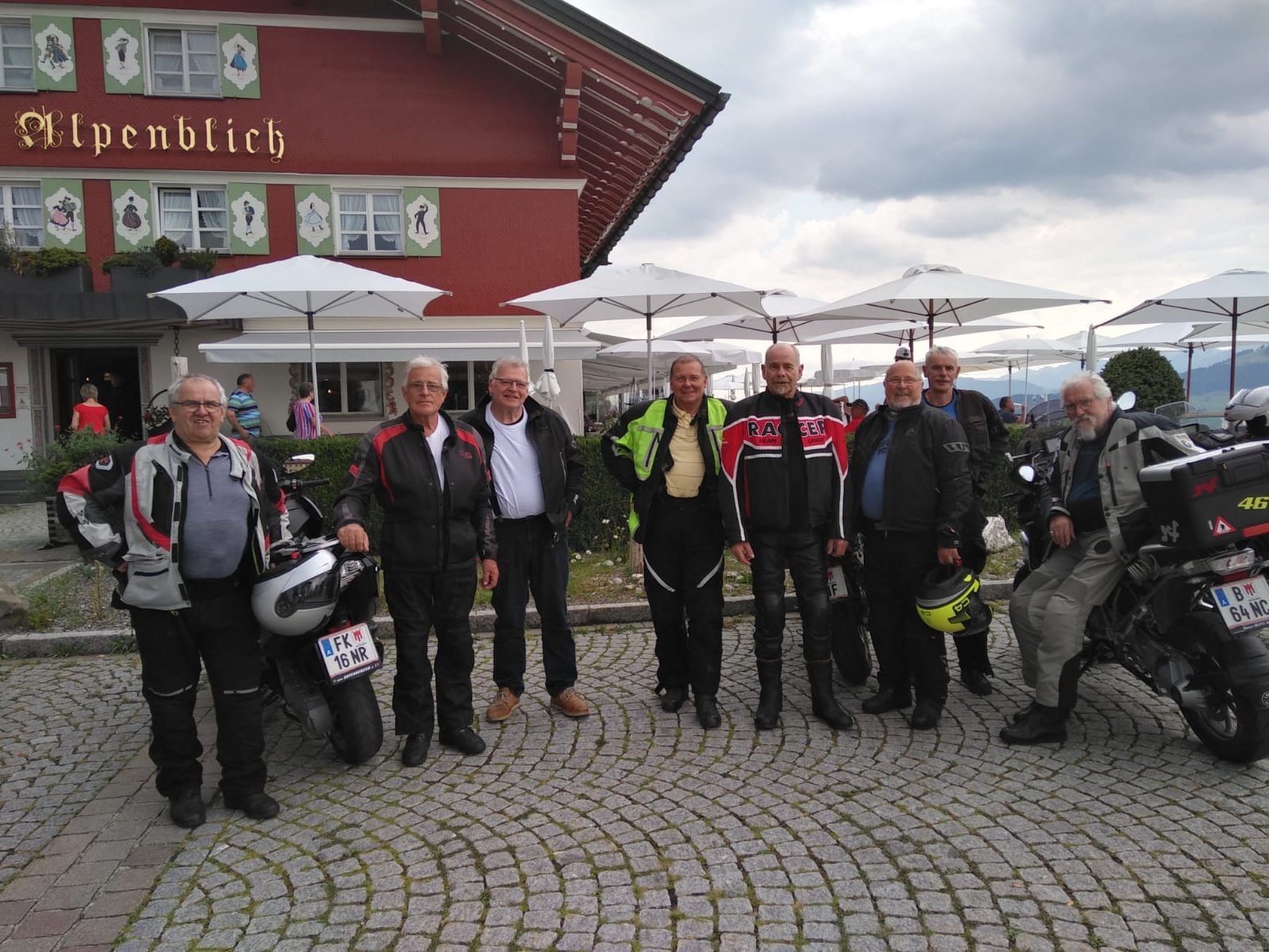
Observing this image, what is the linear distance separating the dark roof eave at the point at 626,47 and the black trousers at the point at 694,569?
10993mm

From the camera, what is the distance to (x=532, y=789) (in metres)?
3.71

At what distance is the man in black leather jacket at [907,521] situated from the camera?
4.25 meters

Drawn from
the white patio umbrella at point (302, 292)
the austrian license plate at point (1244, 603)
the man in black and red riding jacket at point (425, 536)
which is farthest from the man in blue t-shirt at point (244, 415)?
the austrian license plate at point (1244, 603)

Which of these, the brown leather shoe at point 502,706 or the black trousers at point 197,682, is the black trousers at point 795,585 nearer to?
the brown leather shoe at point 502,706

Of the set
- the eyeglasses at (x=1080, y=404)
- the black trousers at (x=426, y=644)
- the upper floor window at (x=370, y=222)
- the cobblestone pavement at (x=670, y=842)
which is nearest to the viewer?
the cobblestone pavement at (x=670, y=842)

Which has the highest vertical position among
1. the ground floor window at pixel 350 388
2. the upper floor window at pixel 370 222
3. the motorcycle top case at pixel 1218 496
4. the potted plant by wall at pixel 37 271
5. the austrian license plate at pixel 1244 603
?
the upper floor window at pixel 370 222

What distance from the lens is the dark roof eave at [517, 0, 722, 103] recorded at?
13477 mm

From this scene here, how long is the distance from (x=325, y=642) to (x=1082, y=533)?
359 cm

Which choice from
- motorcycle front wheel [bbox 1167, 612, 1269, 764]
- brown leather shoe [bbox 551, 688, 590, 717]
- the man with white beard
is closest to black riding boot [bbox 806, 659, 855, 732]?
the man with white beard

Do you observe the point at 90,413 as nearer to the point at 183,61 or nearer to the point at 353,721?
the point at 183,61

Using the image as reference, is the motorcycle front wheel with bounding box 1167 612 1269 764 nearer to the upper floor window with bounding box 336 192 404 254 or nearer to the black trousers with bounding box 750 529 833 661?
the black trousers with bounding box 750 529 833 661

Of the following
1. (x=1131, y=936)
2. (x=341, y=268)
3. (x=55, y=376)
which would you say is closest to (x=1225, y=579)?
(x=1131, y=936)

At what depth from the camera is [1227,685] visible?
360 centimetres

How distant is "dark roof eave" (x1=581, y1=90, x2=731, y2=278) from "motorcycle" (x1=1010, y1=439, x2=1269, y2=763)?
11.7 m
